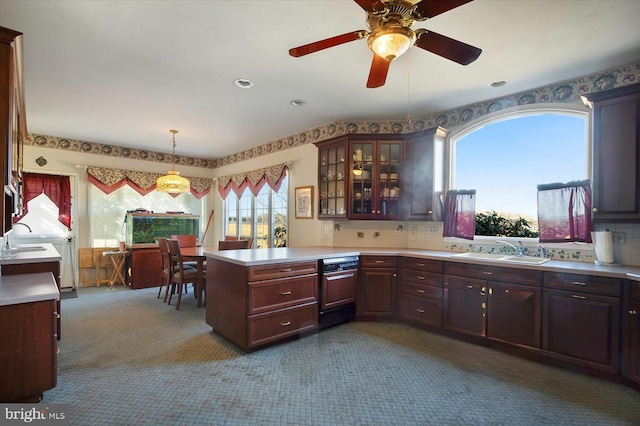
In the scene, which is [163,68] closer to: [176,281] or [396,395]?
[176,281]

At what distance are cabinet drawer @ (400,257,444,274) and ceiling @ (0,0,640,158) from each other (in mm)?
1823

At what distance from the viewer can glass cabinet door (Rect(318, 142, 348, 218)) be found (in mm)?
4141

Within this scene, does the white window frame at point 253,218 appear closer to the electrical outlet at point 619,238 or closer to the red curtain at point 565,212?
the red curtain at point 565,212

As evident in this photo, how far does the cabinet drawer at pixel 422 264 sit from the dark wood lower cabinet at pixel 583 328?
954mm

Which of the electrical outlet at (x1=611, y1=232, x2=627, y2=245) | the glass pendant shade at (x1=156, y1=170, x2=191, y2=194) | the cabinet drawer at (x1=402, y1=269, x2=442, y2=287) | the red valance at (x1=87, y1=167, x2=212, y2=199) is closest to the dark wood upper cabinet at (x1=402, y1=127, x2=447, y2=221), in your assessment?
the cabinet drawer at (x1=402, y1=269, x2=442, y2=287)

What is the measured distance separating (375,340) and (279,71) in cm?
278

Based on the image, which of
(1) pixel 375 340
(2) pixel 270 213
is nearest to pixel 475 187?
(1) pixel 375 340

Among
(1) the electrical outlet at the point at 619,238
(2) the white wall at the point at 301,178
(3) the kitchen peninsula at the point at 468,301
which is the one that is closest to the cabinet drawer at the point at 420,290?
(3) the kitchen peninsula at the point at 468,301

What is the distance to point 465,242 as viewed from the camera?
148 inches

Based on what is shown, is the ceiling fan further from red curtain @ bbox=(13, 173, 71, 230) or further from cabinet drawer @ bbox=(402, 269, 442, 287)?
red curtain @ bbox=(13, 173, 71, 230)

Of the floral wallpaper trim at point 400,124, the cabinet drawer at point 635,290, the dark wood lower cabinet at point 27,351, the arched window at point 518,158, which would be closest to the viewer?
the dark wood lower cabinet at point 27,351

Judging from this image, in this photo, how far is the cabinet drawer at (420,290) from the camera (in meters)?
3.36

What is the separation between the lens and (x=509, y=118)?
11.4 ft

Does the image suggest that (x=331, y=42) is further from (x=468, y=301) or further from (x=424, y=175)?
(x=468, y=301)
